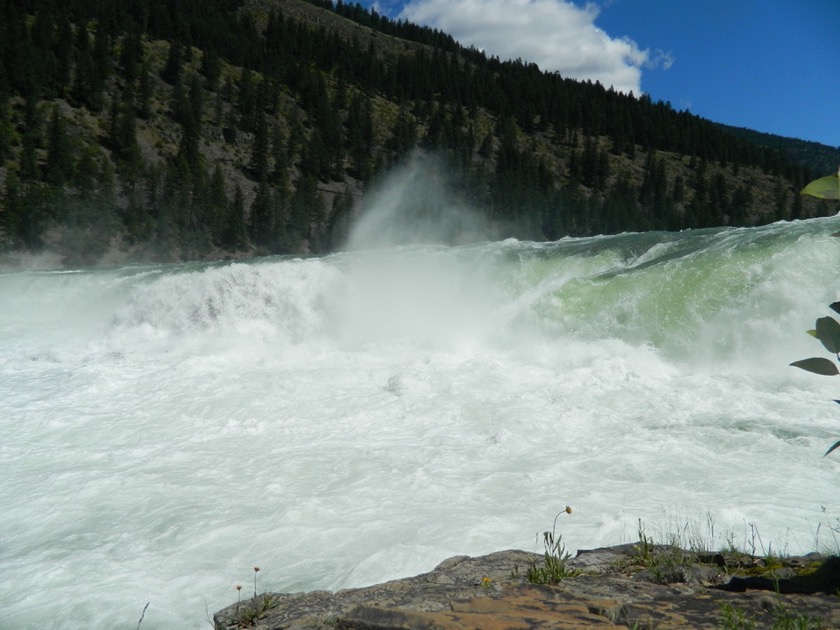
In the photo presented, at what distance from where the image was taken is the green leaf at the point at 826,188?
167 centimetres

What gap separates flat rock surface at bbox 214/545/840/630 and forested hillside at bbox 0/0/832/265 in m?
40.0

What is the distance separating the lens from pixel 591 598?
2.66m

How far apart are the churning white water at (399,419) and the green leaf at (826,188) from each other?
12.5ft

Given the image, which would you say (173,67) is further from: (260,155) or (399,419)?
(399,419)

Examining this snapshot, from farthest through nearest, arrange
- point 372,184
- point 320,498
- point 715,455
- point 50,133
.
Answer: point 372,184, point 50,133, point 715,455, point 320,498

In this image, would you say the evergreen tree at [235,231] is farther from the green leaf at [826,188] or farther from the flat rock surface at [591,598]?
the green leaf at [826,188]

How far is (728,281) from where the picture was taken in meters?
11.5

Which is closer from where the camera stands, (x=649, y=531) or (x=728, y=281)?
(x=649, y=531)

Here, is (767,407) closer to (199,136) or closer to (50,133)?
(50,133)

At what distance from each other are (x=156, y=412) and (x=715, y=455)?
753 centimetres

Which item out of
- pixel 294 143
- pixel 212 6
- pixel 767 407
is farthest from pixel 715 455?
pixel 212 6

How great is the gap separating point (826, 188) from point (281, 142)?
78813mm

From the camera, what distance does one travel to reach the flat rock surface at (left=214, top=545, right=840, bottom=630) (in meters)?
2.35

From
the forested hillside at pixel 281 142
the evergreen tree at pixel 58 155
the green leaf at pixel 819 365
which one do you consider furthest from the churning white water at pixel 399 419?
the evergreen tree at pixel 58 155
